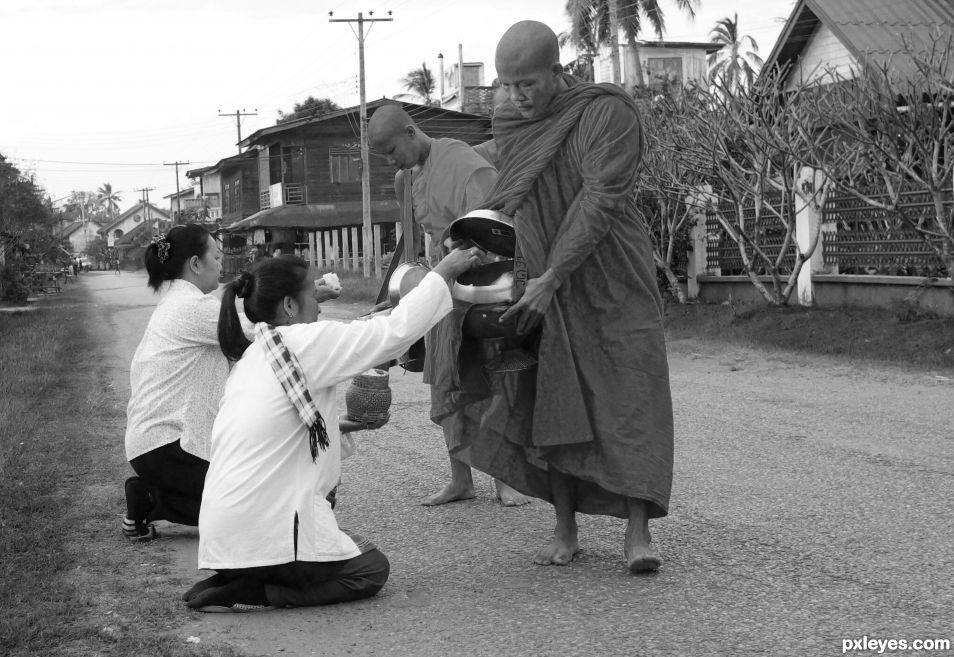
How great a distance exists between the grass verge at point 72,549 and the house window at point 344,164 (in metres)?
37.9

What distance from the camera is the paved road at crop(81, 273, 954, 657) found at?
3.66m

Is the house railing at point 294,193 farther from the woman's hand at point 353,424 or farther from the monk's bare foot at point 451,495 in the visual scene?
the woman's hand at point 353,424

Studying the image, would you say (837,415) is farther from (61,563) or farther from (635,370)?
(61,563)

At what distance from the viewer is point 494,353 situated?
4480mm

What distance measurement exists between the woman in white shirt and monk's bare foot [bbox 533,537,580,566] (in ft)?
5.56

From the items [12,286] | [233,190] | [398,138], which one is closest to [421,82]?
[233,190]

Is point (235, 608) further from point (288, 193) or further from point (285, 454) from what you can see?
point (288, 193)

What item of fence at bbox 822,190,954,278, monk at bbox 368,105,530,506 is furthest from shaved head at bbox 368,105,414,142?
fence at bbox 822,190,954,278

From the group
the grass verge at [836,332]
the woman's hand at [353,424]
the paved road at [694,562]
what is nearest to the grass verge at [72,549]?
the paved road at [694,562]

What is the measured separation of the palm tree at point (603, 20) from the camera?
35.5m

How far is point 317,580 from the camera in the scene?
4105mm

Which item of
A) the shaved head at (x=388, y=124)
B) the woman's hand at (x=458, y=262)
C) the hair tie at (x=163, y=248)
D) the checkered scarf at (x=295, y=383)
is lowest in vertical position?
the checkered scarf at (x=295, y=383)

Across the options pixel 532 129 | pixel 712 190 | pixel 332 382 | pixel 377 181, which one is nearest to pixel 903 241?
pixel 712 190

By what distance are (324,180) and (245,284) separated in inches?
1769
